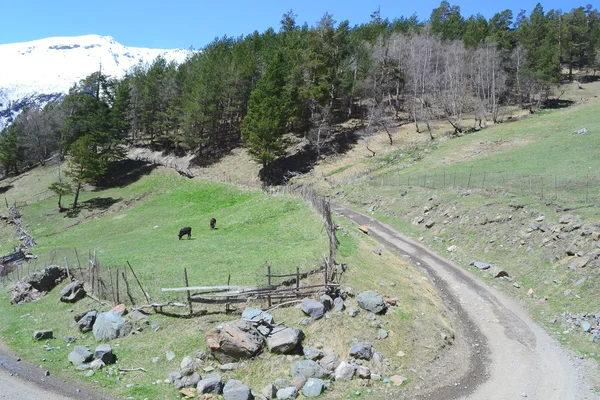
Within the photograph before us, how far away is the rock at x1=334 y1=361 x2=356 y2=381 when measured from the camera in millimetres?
16047

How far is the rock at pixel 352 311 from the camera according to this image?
19.5 metres

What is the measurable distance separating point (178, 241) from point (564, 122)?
59.9 metres

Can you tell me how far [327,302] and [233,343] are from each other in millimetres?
5309

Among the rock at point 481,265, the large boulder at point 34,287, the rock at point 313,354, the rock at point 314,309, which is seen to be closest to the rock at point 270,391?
the rock at point 313,354

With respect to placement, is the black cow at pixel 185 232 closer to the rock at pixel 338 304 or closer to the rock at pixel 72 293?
the rock at pixel 72 293

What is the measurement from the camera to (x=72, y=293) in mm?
22422

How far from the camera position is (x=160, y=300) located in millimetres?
20297

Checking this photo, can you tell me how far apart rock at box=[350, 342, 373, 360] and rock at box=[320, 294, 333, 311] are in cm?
264

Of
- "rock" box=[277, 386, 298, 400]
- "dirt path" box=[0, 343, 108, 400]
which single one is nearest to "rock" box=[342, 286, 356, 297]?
"rock" box=[277, 386, 298, 400]

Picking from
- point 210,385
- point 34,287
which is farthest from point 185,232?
point 210,385

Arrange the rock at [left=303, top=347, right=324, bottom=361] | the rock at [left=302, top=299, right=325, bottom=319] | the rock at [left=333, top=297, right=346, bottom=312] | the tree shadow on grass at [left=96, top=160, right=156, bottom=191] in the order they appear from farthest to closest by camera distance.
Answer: the tree shadow on grass at [left=96, top=160, right=156, bottom=191] < the rock at [left=333, top=297, right=346, bottom=312] < the rock at [left=302, top=299, right=325, bottom=319] < the rock at [left=303, top=347, right=324, bottom=361]

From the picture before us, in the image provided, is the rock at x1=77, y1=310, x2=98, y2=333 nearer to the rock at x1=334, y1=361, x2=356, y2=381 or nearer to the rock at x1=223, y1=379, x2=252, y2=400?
the rock at x1=223, y1=379, x2=252, y2=400

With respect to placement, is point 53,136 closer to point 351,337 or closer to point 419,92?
point 419,92

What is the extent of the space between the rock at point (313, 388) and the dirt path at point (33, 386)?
7.50 meters
